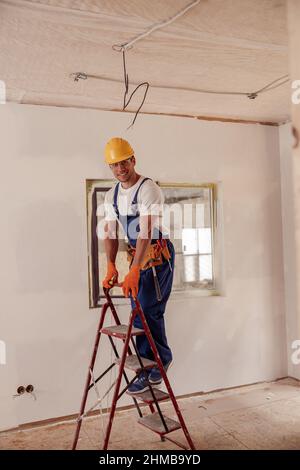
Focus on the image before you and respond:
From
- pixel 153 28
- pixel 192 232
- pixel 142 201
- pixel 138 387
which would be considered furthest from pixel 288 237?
pixel 153 28

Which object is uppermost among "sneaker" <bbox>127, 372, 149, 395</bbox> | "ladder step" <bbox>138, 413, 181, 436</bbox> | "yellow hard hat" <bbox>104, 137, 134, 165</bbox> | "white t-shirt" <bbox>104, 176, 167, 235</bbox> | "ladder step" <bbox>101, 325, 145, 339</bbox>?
"yellow hard hat" <bbox>104, 137, 134, 165</bbox>

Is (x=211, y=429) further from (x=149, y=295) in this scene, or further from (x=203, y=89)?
(x=203, y=89)

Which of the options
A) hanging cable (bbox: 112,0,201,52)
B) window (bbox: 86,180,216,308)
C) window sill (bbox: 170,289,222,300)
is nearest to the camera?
hanging cable (bbox: 112,0,201,52)

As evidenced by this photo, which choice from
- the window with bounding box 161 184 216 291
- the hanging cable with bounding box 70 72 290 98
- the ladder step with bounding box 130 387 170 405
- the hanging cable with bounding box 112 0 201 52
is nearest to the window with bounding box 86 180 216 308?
the window with bounding box 161 184 216 291

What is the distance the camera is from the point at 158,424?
106 inches

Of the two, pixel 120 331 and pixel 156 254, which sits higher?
pixel 156 254

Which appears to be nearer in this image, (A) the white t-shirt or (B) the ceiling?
(B) the ceiling

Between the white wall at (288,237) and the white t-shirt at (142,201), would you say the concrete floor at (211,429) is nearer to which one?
the white wall at (288,237)

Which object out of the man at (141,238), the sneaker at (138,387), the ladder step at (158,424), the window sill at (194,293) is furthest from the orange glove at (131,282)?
the window sill at (194,293)

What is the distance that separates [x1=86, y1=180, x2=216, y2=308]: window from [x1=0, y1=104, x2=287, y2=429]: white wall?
4.7 inches

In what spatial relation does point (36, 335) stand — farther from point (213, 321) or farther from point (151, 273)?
point (213, 321)

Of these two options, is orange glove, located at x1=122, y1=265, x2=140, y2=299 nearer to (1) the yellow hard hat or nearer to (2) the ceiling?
(1) the yellow hard hat

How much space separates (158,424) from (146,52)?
213 centimetres

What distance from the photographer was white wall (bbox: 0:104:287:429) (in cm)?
340
